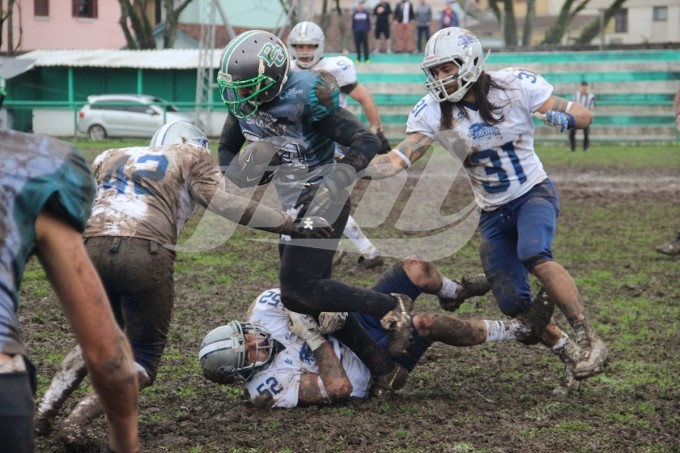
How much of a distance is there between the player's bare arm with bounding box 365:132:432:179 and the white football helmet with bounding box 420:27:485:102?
307 millimetres

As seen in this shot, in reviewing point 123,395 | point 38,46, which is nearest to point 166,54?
point 38,46

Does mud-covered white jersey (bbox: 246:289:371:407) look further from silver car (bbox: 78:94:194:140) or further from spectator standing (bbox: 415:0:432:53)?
spectator standing (bbox: 415:0:432:53)

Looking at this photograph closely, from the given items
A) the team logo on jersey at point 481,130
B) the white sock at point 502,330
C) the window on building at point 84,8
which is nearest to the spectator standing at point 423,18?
the window on building at point 84,8

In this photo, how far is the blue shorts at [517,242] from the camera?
213 inches

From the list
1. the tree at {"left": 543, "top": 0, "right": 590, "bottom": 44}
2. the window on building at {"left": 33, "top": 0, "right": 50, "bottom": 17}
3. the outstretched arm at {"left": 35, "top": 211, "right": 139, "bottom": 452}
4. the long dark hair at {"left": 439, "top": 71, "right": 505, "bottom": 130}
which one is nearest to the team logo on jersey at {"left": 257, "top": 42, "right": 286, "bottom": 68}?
the long dark hair at {"left": 439, "top": 71, "right": 505, "bottom": 130}

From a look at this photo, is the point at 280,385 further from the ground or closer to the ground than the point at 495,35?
closer to the ground

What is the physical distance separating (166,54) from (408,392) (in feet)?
106

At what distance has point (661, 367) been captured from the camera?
19.5 feet

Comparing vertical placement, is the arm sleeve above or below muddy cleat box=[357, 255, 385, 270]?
above

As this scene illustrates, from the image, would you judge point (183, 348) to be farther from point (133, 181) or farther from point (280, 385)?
point (133, 181)

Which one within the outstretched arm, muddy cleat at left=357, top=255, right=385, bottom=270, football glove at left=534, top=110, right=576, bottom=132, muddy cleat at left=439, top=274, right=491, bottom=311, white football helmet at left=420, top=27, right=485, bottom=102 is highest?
white football helmet at left=420, top=27, right=485, bottom=102

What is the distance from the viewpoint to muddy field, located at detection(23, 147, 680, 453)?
15.3ft

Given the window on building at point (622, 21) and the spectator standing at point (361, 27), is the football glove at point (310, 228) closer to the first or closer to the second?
the spectator standing at point (361, 27)

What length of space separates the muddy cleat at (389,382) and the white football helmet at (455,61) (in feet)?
5.44
